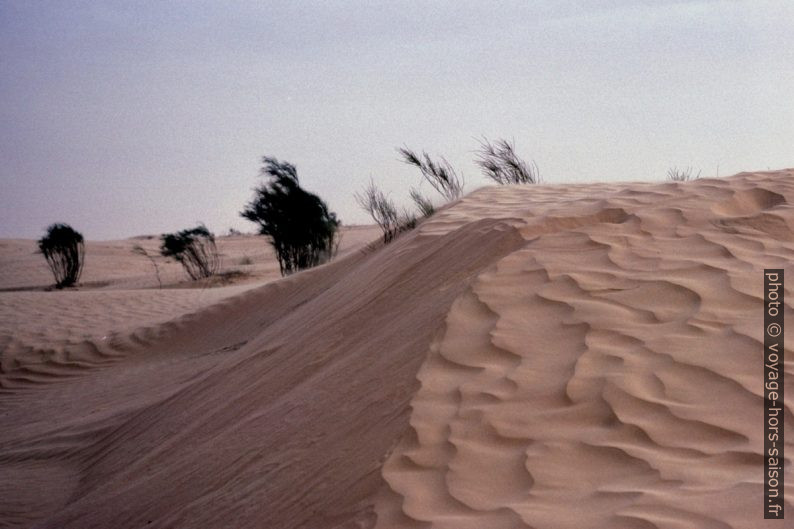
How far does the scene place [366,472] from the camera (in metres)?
3.46

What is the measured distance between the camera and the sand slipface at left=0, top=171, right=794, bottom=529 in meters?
3.16

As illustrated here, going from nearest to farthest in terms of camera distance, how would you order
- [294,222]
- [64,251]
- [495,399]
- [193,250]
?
[495,399] → [294,222] → [193,250] → [64,251]

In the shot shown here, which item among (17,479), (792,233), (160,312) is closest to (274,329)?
(17,479)

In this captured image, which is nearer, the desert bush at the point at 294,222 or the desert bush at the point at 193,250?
the desert bush at the point at 294,222

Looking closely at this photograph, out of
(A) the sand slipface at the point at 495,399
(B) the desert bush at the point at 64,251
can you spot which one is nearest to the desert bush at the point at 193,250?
(B) the desert bush at the point at 64,251

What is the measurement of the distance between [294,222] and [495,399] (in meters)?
16.8

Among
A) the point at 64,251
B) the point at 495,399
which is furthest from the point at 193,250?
the point at 495,399

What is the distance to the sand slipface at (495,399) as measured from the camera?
10.4 feet

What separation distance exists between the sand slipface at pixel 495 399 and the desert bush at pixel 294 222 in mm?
12400

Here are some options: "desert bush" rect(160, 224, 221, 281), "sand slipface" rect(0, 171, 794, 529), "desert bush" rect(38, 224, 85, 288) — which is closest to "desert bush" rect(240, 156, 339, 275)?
"desert bush" rect(160, 224, 221, 281)

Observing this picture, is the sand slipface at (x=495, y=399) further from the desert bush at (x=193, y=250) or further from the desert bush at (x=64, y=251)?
the desert bush at (x=64, y=251)

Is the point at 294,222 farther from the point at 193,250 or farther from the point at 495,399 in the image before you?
the point at 495,399

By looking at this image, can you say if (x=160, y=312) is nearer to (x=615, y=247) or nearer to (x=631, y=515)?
(x=615, y=247)

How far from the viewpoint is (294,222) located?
66.4 feet
